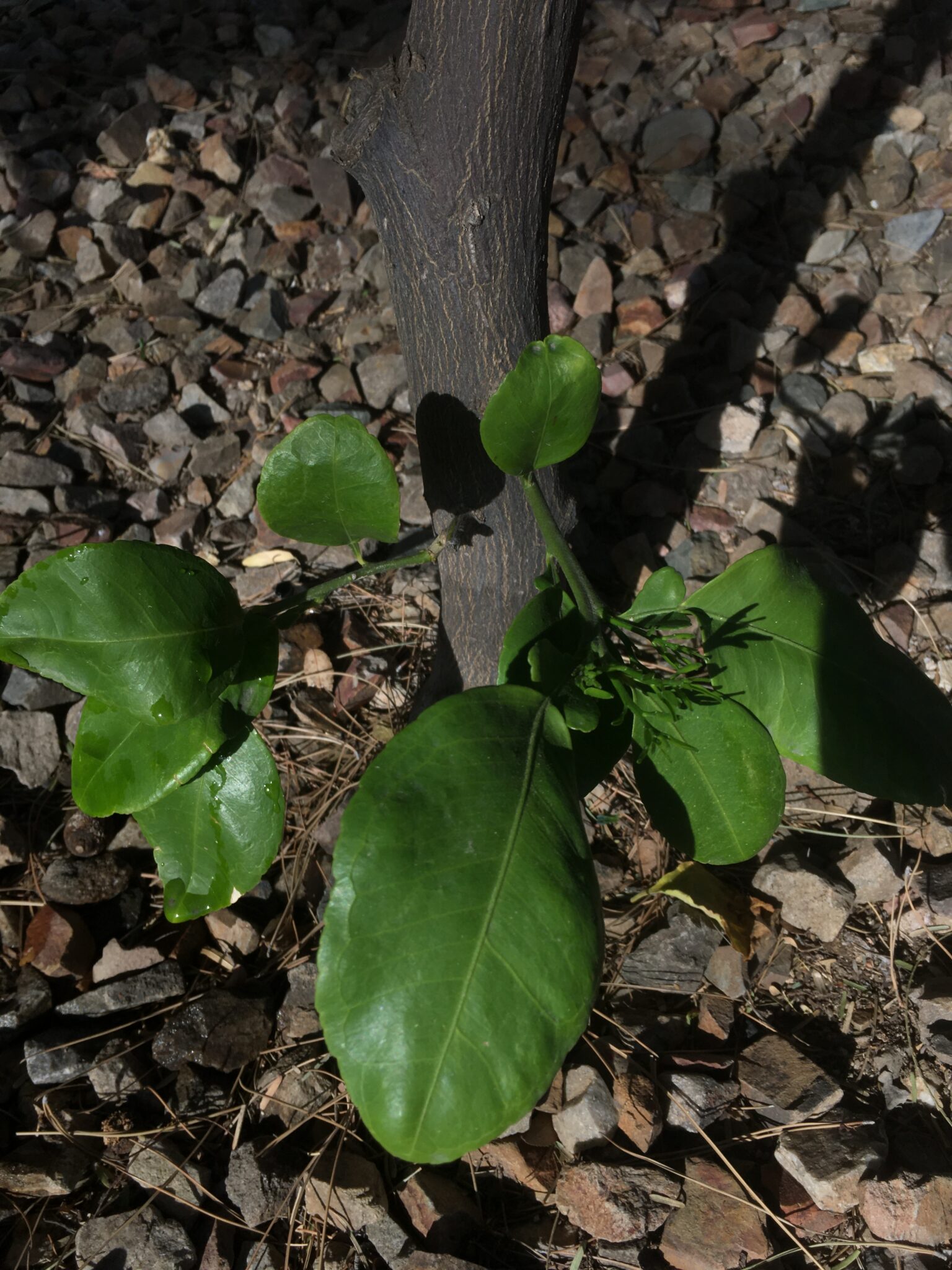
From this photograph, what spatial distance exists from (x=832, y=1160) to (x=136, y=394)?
1.82 metres

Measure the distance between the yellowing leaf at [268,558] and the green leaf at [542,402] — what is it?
793 millimetres

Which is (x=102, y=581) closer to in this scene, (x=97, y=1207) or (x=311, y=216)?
(x=97, y=1207)

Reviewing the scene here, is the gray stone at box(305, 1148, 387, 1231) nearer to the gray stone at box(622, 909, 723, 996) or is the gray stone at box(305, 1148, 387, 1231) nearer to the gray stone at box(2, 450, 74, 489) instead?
the gray stone at box(622, 909, 723, 996)

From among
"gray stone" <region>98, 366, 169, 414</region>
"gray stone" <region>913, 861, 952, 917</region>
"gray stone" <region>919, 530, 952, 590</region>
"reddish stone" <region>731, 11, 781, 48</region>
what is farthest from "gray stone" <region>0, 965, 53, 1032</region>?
"reddish stone" <region>731, 11, 781, 48</region>

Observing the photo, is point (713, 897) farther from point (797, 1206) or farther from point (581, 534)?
point (581, 534)

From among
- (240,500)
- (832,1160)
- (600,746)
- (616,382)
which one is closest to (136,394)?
(240,500)

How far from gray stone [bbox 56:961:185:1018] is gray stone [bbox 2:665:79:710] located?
19.5 inches

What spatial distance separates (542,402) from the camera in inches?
40.0

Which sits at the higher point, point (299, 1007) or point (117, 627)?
point (117, 627)

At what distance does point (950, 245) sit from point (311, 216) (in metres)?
1.42

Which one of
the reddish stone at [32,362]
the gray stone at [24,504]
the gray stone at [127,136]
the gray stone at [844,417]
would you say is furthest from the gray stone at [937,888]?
the gray stone at [127,136]

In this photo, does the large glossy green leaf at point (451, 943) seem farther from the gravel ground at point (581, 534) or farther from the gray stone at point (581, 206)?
the gray stone at point (581, 206)

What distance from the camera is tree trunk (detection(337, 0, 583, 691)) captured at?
104 centimetres

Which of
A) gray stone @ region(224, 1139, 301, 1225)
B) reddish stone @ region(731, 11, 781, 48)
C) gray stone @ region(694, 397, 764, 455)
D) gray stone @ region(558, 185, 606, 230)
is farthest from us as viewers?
reddish stone @ region(731, 11, 781, 48)
